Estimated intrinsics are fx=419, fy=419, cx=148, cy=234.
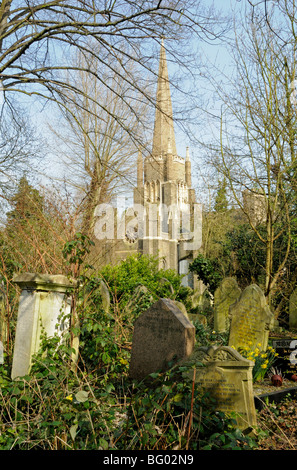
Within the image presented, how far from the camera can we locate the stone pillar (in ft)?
15.3

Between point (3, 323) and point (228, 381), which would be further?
point (3, 323)

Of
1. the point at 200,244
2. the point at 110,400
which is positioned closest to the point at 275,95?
the point at 110,400

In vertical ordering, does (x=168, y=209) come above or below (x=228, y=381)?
above

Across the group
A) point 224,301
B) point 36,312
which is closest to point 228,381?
point 36,312

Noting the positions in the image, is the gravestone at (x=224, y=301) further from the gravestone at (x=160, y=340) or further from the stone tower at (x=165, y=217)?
the stone tower at (x=165, y=217)

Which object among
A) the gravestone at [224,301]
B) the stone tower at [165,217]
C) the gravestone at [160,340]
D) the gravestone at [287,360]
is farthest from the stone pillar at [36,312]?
the stone tower at [165,217]

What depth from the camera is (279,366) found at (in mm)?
7230

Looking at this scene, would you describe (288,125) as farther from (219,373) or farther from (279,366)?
(219,373)

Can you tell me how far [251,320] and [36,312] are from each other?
4.01m

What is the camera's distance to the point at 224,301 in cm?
1039

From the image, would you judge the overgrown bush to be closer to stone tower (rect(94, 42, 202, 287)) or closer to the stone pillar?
the stone pillar

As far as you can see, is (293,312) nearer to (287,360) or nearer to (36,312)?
(287,360)

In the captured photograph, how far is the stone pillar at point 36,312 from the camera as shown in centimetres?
465

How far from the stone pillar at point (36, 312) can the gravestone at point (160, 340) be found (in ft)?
3.00
